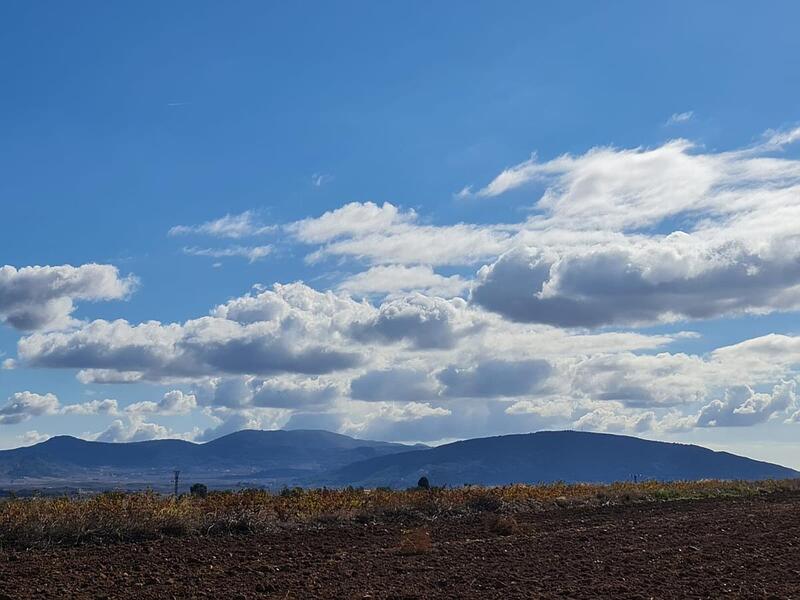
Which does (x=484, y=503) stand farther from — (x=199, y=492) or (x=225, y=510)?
(x=225, y=510)

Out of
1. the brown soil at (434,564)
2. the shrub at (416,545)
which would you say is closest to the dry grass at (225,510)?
the brown soil at (434,564)

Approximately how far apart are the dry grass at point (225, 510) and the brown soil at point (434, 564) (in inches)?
38.3

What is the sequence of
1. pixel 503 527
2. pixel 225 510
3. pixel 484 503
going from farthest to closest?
pixel 484 503, pixel 503 527, pixel 225 510

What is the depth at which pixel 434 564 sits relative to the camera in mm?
19203

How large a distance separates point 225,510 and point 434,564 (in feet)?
28.4

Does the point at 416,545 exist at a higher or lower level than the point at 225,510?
lower

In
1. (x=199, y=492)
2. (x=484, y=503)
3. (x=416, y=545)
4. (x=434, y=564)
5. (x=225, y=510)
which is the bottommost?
(x=434, y=564)

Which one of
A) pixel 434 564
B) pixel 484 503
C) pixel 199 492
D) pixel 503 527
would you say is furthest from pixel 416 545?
pixel 199 492

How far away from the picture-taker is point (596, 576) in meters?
17.7

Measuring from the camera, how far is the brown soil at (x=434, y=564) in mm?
15875

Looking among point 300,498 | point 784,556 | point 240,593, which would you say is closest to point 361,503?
point 300,498

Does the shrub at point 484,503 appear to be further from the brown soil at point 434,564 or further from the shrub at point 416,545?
the shrub at point 416,545

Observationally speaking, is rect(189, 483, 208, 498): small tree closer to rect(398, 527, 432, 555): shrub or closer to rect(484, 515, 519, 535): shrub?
rect(484, 515, 519, 535): shrub

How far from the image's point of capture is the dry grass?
870 inches
